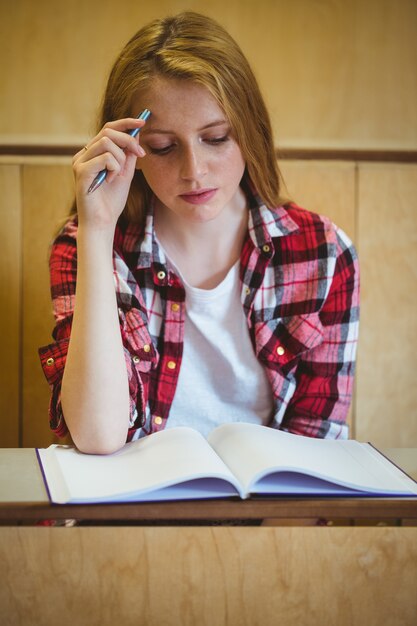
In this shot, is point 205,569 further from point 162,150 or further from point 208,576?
point 162,150

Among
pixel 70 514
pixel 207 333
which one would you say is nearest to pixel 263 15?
pixel 207 333

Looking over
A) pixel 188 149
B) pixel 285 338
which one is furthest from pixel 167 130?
pixel 285 338

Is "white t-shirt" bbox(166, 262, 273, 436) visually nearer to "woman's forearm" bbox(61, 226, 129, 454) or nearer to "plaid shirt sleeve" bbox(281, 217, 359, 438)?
"plaid shirt sleeve" bbox(281, 217, 359, 438)

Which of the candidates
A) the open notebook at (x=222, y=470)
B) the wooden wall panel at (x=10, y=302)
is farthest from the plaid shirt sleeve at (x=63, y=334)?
the wooden wall panel at (x=10, y=302)

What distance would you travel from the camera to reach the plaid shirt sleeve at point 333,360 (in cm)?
127

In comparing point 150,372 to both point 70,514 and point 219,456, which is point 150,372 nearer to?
point 219,456

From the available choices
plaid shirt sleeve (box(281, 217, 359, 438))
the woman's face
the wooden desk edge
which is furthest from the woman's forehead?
the wooden desk edge

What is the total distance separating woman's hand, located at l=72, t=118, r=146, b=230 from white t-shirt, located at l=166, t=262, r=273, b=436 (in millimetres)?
226

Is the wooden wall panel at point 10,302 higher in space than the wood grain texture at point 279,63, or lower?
lower

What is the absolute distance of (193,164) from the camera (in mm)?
1103

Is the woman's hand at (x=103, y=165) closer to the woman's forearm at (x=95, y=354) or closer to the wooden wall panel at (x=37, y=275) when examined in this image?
the woman's forearm at (x=95, y=354)

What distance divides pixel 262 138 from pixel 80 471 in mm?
609

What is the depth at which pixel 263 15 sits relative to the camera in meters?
1.60

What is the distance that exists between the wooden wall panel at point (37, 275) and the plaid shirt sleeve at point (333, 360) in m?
0.61
